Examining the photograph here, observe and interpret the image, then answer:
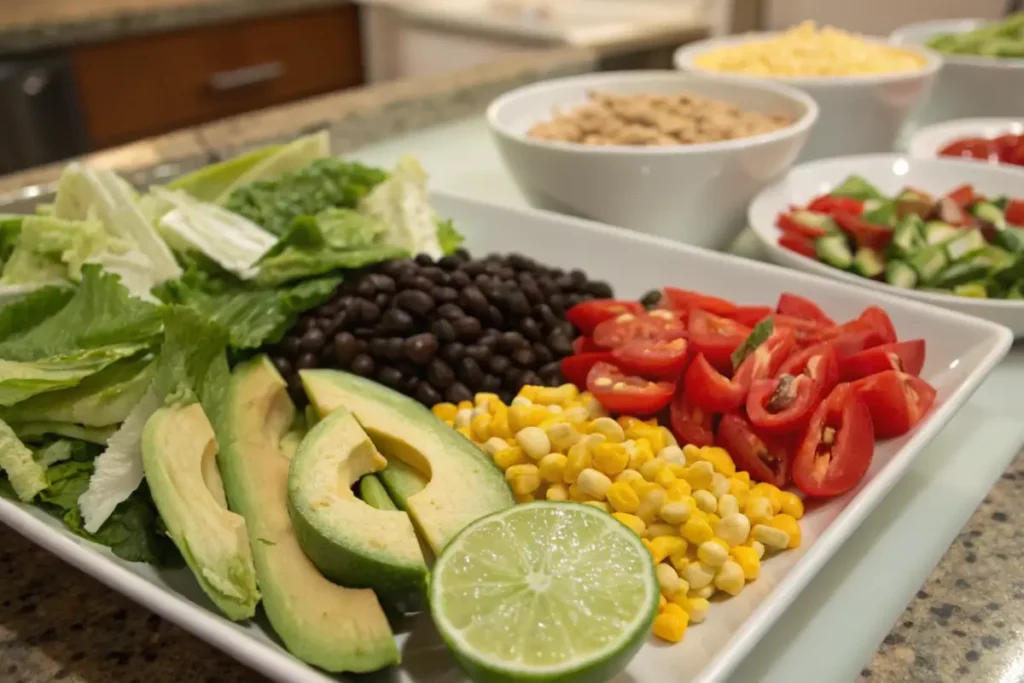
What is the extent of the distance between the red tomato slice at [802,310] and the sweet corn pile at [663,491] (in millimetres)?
278

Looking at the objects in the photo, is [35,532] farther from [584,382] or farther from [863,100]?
[863,100]

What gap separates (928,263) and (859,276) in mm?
101

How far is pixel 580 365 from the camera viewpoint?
1.16 meters

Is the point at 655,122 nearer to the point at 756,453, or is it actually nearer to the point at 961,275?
the point at 961,275

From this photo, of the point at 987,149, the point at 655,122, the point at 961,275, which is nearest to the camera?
the point at 961,275

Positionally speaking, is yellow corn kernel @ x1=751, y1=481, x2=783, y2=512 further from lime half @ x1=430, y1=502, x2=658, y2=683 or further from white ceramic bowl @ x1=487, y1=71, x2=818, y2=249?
white ceramic bowl @ x1=487, y1=71, x2=818, y2=249

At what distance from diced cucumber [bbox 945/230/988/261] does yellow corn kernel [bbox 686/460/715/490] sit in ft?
2.14

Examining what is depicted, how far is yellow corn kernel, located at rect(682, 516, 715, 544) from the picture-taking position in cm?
88

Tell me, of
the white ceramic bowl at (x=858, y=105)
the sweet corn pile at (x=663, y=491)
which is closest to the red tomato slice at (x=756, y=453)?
the sweet corn pile at (x=663, y=491)

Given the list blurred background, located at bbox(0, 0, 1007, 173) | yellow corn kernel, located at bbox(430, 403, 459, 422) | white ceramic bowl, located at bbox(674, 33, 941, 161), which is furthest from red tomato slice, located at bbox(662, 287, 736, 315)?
blurred background, located at bbox(0, 0, 1007, 173)

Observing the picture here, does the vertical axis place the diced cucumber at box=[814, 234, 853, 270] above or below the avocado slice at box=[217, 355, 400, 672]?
above

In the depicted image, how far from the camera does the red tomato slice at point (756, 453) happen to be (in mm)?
993

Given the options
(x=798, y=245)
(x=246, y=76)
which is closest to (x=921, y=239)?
(x=798, y=245)

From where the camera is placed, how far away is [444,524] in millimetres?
868
